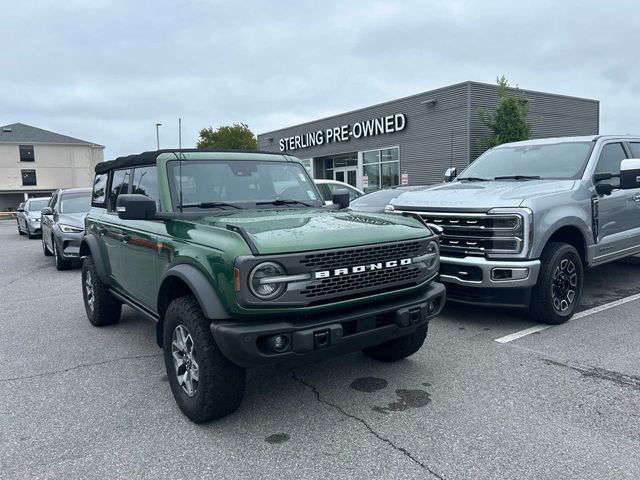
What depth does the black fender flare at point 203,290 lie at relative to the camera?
3066 millimetres

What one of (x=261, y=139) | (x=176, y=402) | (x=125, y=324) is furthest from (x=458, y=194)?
(x=261, y=139)

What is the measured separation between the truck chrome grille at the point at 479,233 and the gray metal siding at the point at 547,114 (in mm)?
14210

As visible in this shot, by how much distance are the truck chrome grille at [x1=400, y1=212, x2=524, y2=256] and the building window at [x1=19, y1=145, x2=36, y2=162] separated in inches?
2245

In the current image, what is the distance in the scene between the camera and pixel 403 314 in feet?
11.4

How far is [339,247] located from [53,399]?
8.23ft

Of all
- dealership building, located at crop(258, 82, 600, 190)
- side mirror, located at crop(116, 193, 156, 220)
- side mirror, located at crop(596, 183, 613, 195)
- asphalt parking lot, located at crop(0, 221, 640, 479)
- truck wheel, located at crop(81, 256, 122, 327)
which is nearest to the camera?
asphalt parking lot, located at crop(0, 221, 640, 479)

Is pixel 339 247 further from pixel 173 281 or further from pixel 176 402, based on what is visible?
pixel 176 402

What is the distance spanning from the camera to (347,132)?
25.1 metres

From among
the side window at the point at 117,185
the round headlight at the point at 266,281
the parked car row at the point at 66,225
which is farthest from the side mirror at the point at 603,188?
the parked car row at the point at 66,225

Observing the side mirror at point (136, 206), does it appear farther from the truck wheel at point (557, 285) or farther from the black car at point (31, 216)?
the black car at point (31, 216)

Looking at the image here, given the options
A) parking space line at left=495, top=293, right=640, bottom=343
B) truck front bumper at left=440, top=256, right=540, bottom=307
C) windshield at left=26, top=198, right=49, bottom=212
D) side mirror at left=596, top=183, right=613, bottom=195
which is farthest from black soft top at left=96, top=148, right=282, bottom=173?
windshield at left=26, top=198, right=49, bottom=212

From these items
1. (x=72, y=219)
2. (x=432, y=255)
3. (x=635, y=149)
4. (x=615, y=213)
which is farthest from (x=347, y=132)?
(x=432, y=255)

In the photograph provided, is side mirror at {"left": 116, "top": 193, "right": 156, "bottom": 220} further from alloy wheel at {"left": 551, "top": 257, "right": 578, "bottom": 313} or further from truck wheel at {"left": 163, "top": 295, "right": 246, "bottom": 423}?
alloy wheel at {"left": 551, "top": 257, "right": 578, "bottom": 313}

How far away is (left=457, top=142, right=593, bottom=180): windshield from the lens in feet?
19.9
